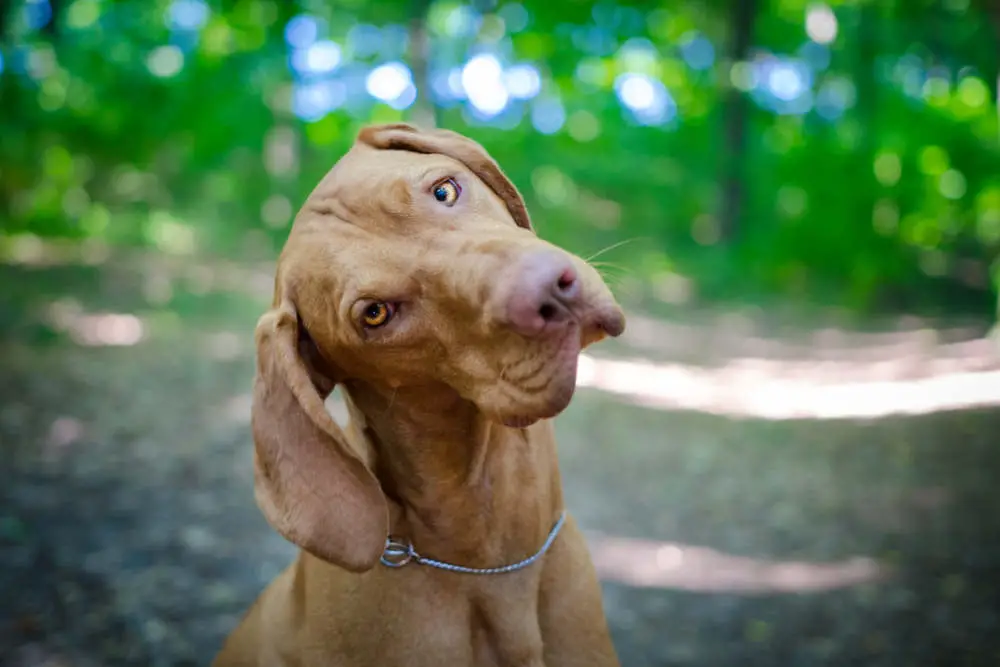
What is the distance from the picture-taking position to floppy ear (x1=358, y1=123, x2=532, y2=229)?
199cm

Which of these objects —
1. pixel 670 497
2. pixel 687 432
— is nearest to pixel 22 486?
pixel 670 497

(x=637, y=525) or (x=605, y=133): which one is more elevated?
(x=605, y=133)

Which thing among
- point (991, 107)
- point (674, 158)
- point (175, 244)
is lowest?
point (175, 244)

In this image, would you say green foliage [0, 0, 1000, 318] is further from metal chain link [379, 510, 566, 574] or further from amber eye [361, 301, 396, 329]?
amber eye [361, 301, 396, 329]

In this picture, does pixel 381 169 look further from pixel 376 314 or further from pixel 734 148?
pixel 734 148

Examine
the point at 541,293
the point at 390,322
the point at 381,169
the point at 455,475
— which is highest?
the point at 381,169

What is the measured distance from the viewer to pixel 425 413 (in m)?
1.87

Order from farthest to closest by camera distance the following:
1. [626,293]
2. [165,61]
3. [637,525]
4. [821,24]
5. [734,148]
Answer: [821,24] < [734,148] < [165,61] < [626,293] < [637,525]

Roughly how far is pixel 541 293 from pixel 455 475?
65 cm

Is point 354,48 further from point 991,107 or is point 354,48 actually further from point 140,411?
point 991,107

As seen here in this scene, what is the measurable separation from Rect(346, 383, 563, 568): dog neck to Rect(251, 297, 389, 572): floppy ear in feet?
0.44

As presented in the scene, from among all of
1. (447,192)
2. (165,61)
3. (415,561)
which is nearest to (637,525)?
(415,561)

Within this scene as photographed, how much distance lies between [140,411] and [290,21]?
7730 mm

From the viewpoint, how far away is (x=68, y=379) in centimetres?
717
